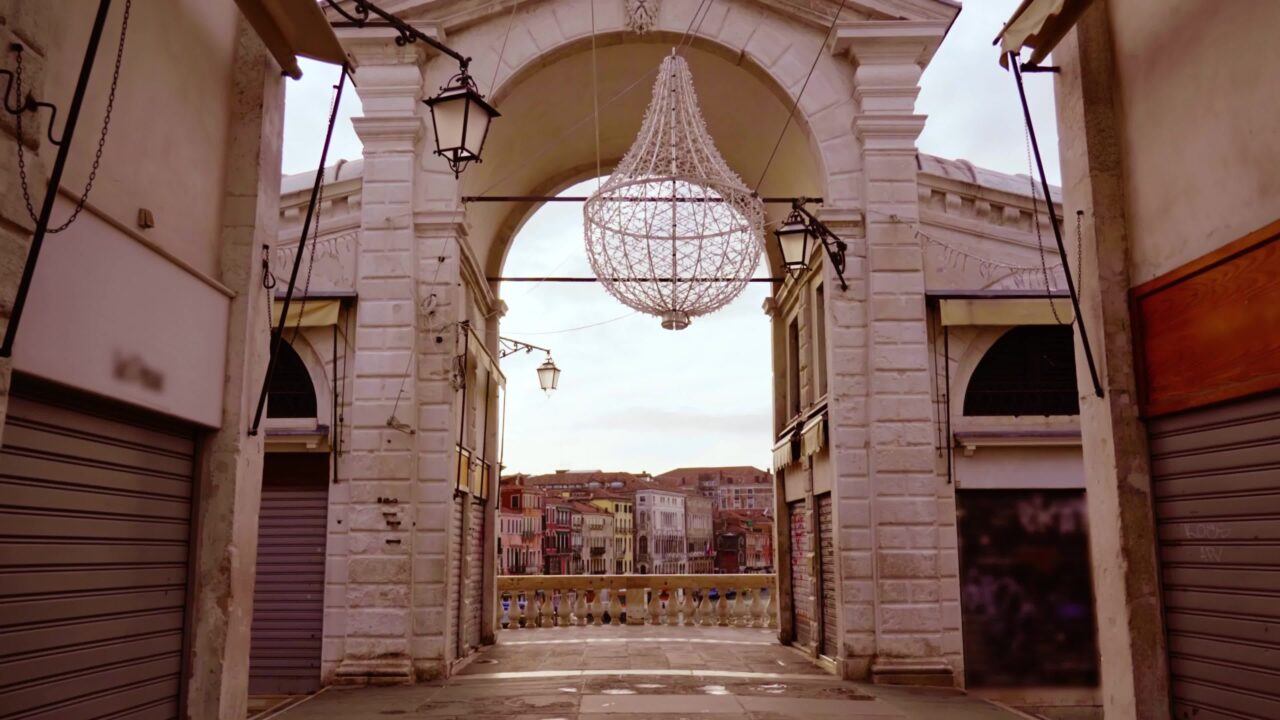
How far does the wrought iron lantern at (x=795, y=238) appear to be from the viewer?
41.7 feet

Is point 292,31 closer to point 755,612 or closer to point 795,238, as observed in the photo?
point 795,238

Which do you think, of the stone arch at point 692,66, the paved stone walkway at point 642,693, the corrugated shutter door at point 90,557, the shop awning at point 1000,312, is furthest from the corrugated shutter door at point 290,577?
the shop awning at point 1000,312

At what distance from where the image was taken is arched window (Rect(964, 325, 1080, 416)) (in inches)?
535

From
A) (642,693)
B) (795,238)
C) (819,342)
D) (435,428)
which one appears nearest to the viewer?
(642,693)

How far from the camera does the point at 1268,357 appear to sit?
5730 mm

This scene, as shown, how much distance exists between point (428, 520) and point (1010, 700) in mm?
7470

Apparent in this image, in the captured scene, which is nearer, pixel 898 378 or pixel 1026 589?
pixel 1026 589

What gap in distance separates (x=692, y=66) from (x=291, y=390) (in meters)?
7.62

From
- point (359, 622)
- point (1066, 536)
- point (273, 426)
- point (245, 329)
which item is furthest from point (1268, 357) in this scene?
point (273, 426)

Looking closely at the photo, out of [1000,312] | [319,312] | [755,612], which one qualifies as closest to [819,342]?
[1000,312]

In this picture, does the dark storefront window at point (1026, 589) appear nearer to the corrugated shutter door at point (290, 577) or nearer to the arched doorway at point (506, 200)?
the arched doorway at point (506, 200)

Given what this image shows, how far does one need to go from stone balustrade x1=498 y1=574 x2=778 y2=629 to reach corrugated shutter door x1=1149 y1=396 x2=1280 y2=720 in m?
13.8

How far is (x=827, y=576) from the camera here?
14.8 meters

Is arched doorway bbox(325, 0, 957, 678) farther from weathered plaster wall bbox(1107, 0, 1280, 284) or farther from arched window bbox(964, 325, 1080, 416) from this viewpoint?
weathered plaster wall bbox(1107, 0, 1280, 284)
